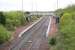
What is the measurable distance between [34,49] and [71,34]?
8.36m

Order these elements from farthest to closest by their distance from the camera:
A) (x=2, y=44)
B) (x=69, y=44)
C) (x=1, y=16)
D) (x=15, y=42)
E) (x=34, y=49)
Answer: (x=1, y=16) < (x=15, y=42) < (x=2, y=44) < (x=34, y=49) < (x=69, y=44)

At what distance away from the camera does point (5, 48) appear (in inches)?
1000

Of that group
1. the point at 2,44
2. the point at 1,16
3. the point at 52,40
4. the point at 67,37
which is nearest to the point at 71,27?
the point at 67,37

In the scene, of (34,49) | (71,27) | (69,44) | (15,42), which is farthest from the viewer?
(15,42)

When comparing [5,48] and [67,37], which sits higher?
[67,37]

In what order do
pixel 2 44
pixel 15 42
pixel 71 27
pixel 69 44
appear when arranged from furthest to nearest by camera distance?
pixel 15 42 → pixel 2 44 → pixel 71 27 → pixel 69 44

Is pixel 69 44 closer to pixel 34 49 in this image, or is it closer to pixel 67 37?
pixel 67 37

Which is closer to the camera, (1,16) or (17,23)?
(1,16)

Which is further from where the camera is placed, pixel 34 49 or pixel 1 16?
pixel 1 16

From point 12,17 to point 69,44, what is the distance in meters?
40.6

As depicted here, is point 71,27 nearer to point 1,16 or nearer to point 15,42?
point 15,42

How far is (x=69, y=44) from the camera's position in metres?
16.1

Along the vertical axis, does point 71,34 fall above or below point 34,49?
above

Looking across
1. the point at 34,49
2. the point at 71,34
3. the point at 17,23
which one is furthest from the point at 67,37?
the point at 17,23
